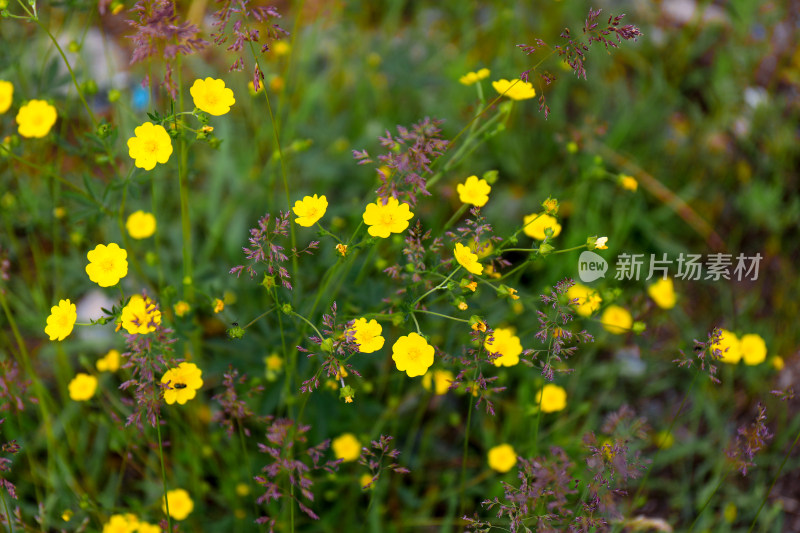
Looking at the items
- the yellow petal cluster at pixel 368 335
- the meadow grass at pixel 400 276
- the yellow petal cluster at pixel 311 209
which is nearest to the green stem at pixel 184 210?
the meadow grass at pixel 400 276

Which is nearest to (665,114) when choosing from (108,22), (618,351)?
(618,351)

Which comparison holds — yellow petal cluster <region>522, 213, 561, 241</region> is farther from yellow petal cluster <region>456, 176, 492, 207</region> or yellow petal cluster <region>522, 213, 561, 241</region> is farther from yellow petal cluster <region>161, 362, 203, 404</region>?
yellow petal cluster <region>161, 362, 203, 404</region>

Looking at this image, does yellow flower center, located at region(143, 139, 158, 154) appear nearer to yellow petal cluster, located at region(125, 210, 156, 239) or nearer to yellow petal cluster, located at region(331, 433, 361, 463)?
yellow petal cluster, located at region(125, 210, 156, 239)

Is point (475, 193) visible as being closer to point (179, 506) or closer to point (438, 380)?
point (438, 380)

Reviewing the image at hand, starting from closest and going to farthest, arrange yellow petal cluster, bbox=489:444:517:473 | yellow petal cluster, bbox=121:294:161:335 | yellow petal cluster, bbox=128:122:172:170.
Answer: yellow petal cluster, bbox=121:294:161:335
yellow petal cluster, bbox=128:122:172:170
yellow petal cluster, bbox=489:444:517:473

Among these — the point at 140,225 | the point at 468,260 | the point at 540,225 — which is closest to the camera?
the point at 468,260

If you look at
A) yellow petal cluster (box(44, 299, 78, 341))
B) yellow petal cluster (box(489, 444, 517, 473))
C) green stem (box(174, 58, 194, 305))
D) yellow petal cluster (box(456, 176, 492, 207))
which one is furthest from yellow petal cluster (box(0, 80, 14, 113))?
yellow petal cluster (box(489, 444, 517, 473))

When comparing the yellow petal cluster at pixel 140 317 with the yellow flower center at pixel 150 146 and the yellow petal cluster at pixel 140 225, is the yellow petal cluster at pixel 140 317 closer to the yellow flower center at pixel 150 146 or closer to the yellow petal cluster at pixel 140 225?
the yellow flower center at pixel 150 146

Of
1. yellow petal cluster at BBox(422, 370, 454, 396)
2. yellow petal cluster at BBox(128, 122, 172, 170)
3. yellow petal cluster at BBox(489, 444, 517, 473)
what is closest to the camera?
yellow petal cluster at BBox(128, 122, 172, 170)

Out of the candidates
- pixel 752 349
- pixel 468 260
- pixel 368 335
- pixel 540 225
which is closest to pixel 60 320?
pixel 368 335

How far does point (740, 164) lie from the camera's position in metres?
3.21

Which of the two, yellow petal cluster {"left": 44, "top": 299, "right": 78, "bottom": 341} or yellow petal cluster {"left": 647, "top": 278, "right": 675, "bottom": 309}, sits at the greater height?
yellow petal cluster {"left": 44, "top": 299, "right": 78, "bottom": 341}

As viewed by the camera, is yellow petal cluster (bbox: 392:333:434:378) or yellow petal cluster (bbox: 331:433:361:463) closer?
yellow petal cluster (bbox: 392:333:434:378)

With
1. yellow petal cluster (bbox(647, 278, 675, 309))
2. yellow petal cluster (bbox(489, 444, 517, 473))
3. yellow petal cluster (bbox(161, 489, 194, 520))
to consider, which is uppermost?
yellow petal cluster (bbox(647, 278, 675, 309))
